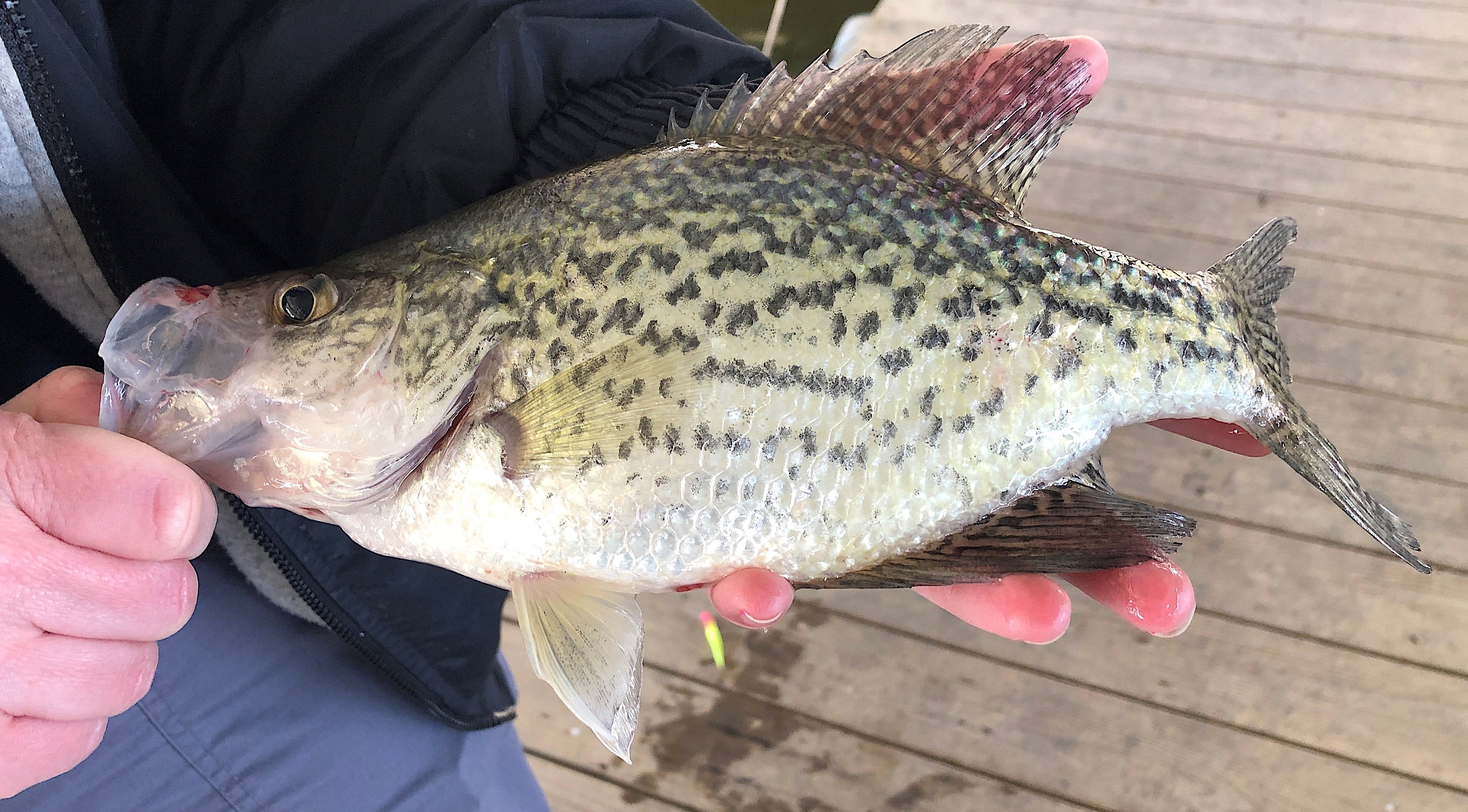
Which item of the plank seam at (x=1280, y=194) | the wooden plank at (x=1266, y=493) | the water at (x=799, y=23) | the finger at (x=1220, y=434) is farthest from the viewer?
the water at (x=799, y=23)

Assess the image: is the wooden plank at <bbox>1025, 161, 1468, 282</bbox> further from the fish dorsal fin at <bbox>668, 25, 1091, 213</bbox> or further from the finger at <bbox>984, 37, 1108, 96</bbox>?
the fish dorsal fin at <bbox>668, 25, 1091, 213</bbox>

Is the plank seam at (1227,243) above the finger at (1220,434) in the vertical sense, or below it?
below

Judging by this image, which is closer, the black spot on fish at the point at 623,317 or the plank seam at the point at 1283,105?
the black spot on fish at the point at 623,317

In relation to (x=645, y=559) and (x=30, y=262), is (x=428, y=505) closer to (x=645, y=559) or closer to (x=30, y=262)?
(x=645, y=559)

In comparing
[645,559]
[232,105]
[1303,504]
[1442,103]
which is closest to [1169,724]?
[1303,504]

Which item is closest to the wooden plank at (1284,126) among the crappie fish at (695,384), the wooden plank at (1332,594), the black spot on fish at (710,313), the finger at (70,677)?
the wooden plank at (1332,594)

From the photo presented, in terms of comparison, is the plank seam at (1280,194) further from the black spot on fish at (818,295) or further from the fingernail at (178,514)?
the fingernail at (178,514)

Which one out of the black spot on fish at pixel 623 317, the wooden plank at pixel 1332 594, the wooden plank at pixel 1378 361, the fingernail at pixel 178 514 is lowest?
the wooden plank at pixel 1332 594
